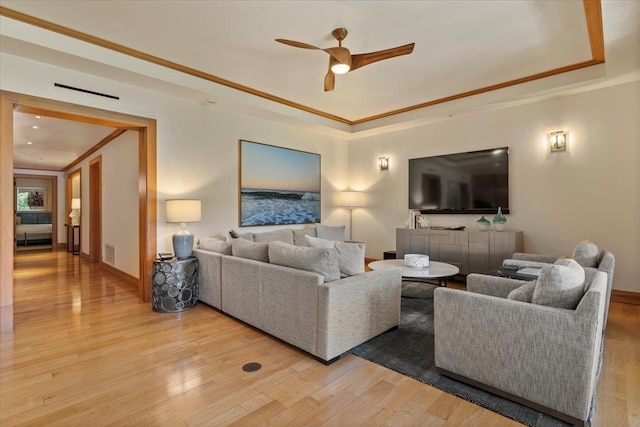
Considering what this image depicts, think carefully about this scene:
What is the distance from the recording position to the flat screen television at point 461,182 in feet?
15.7

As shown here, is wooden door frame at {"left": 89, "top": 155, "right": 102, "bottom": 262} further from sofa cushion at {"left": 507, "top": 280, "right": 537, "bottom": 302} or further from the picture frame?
sofa cushion at {"left": 507, "top": 280, "right": 537, "bottom": 302}

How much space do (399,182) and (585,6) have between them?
144 inches

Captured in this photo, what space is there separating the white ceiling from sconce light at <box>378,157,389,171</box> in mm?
1701

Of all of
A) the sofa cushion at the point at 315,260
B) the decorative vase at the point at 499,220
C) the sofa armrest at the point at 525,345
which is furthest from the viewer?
the decorative vase at the point at 499,220

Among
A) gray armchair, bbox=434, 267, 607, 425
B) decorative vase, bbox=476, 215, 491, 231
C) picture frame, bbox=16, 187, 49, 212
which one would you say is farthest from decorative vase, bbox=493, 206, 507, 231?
picture frame, bbox=16, 187, 49, 212

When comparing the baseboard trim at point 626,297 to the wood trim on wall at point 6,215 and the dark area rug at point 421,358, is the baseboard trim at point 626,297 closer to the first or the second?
the dark area rug at point 421,358

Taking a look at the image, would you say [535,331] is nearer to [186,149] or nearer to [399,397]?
[399,397]

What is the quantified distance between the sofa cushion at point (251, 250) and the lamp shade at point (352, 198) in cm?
335

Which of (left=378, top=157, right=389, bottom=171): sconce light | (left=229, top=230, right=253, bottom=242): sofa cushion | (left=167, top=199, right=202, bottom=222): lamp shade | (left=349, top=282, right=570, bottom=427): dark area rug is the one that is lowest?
(left=349, top=282, right=570, bottom=427): dark area rug

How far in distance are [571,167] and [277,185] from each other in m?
4.22

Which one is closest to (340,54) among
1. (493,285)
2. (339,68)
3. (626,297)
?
(339,68)

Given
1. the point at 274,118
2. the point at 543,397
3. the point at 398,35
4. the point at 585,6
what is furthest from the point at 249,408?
the point at 274,118

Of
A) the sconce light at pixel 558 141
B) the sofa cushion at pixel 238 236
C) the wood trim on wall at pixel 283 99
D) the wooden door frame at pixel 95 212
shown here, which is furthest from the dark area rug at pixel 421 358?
the wooden door frame at pixel 95 212

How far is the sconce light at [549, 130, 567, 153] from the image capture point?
4223 millimetres
